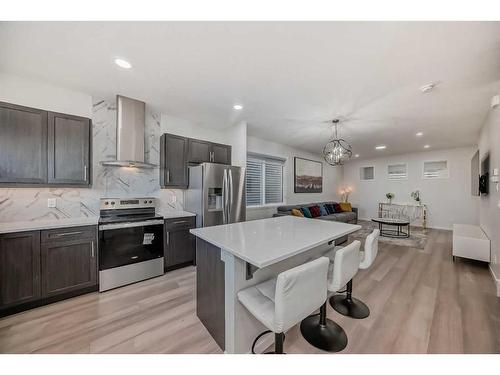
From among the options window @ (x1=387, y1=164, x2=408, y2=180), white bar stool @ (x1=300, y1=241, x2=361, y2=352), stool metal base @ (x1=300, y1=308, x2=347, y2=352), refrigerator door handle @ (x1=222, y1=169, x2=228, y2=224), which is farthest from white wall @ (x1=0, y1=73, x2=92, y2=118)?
window @ (x1=387, y1=164, x2=408, y2=180)

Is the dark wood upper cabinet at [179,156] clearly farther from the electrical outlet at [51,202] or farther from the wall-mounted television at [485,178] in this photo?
the wall-mounted television at [485,178]

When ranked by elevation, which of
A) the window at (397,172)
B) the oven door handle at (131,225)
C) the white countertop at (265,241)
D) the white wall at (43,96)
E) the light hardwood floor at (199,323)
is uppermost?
the white wall at (43,96)

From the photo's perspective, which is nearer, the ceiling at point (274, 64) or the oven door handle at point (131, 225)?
the ceiling at point (274, 64)

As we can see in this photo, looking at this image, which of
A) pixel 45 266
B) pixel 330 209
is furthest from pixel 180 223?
pixel 330 209

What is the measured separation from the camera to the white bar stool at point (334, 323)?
1456mm

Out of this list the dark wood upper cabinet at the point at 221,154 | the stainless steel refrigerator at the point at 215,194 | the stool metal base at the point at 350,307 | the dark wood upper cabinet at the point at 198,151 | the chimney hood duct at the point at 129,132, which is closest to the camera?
the stool metal base at the point at 350,307

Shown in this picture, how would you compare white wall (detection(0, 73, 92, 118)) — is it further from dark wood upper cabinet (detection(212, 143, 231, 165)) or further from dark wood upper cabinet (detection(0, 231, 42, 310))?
dark wood upper cabinet (detection(212, 143, 231, 165))

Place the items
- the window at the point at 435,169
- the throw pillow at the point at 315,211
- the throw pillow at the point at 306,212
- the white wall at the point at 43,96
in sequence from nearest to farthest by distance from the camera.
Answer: the white wall at the point at 43,96, the throw pillow at the point at 306,212, the throw pillow at the point at 315,211, the window at the point at 435,169

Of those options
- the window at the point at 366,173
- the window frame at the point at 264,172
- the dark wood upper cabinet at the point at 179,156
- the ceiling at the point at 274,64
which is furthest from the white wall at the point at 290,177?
the ceiling at the point at 274,64

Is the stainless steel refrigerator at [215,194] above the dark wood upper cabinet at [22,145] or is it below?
below

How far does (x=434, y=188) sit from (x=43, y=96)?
945 centimetres

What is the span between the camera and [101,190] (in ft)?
9.06

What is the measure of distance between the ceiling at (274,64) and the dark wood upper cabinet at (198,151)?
1.61ft

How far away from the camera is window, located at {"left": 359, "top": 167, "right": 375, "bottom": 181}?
751 cm
